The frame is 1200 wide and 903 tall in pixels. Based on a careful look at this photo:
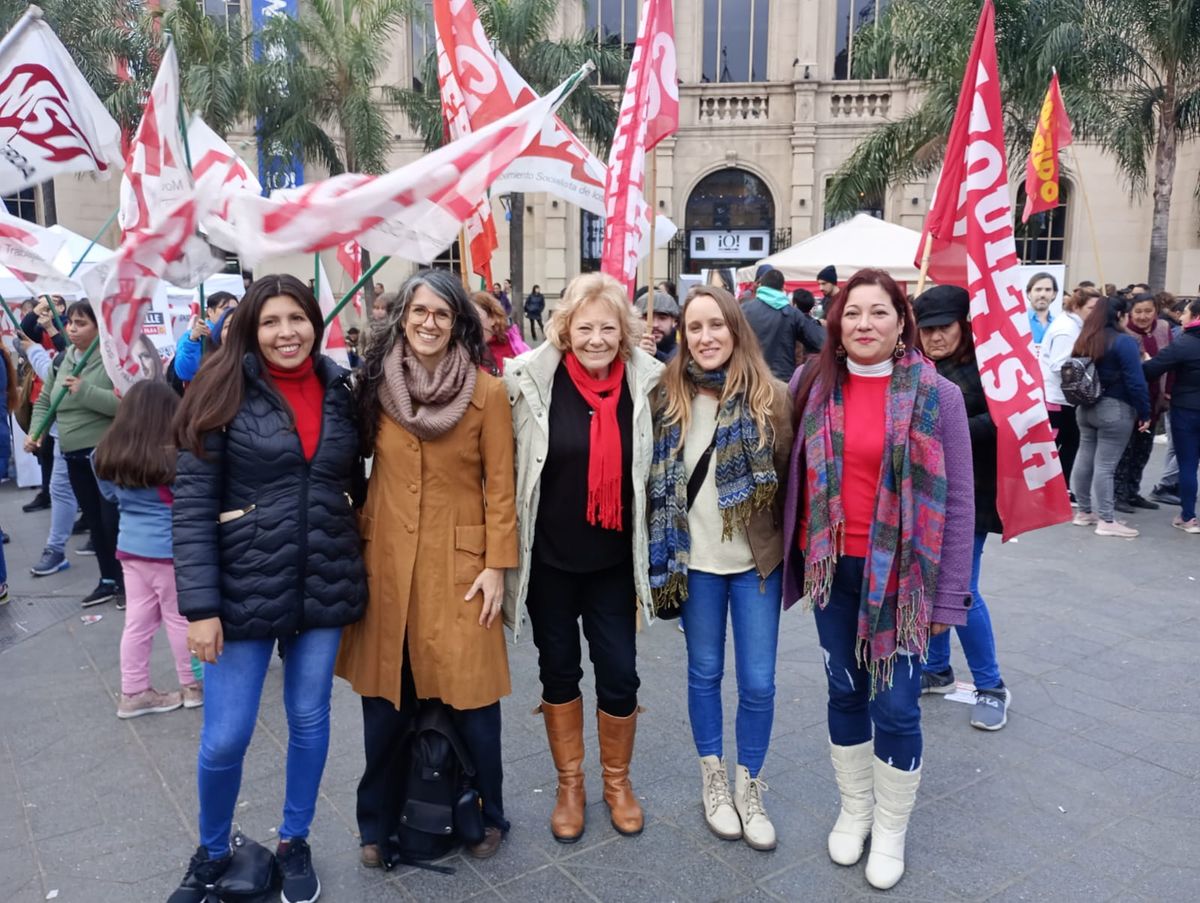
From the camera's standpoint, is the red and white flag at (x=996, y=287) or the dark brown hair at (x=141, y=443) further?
the dark brown hair at (x=141, y=443)

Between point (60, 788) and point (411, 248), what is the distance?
258 centimetres

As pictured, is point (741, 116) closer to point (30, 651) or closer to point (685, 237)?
point (685, 237)

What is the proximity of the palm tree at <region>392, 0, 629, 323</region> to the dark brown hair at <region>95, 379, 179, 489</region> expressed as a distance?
14166 mm

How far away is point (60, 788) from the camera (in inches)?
143

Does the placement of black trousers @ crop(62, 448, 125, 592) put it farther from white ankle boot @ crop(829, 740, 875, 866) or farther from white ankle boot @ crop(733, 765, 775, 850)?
white ankle boot @ crop(829, 740, 875, 866)

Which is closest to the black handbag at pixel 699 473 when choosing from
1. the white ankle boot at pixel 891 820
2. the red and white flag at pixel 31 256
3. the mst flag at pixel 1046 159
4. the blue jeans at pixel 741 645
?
the blue jeans at pixel 741 645

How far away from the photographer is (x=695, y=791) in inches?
140

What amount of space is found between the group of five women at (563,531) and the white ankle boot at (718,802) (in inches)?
0.4

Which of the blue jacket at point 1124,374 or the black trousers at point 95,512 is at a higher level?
the blue jacket at point 1124,374

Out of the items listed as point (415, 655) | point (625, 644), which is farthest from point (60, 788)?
point (625, 644)

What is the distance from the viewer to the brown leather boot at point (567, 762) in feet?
10.6

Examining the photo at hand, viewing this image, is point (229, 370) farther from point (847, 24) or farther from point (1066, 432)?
point (847, 24)

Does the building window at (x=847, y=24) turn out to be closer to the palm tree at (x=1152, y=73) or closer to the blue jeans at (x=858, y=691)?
the palm tree at (x=1152, y=73)

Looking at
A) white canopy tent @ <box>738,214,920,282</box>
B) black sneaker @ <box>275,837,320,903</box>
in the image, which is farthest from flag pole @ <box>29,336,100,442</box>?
white canopy tent @ <box>738,214,920,282</box>
